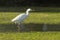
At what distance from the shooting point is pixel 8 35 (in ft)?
33.5

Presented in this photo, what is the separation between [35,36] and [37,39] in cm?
65

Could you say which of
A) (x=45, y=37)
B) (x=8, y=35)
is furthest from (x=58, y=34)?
(x=8, y=35)
